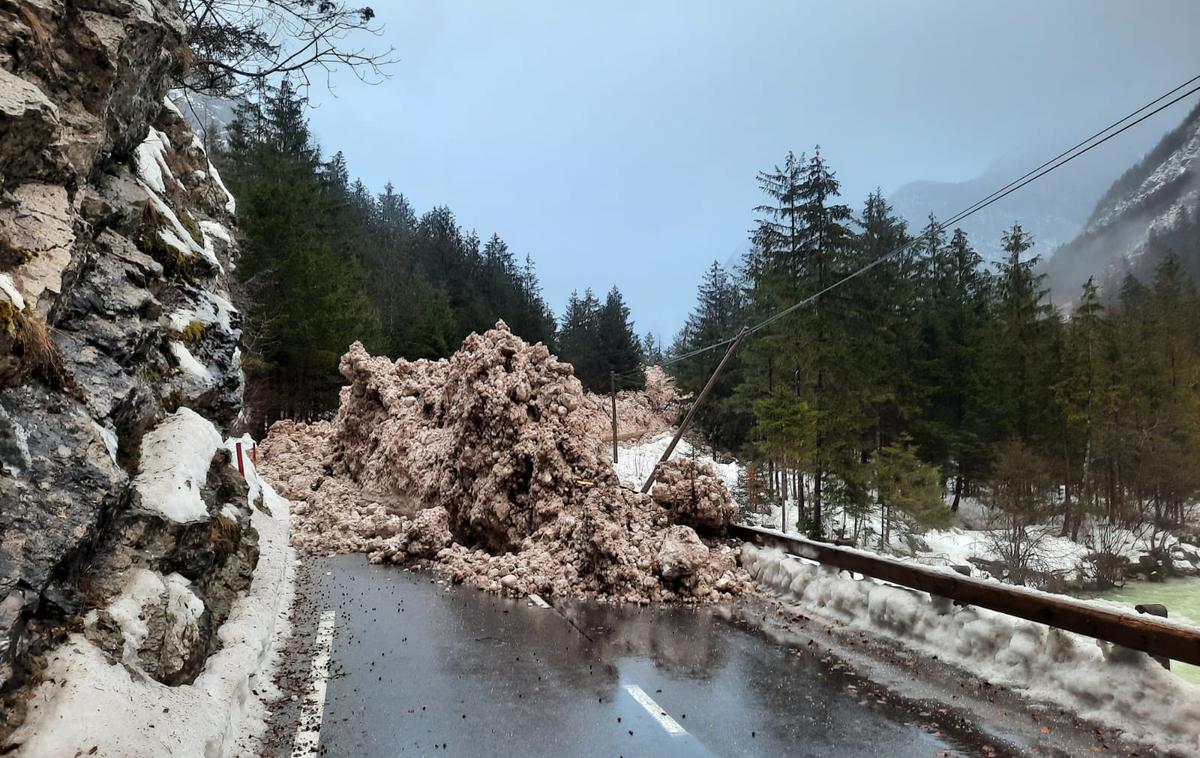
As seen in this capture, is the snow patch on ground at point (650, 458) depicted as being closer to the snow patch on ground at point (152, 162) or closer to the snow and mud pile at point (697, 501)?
the snow and mud pile at point (697, 501)

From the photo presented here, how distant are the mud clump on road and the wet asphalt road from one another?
121 centimetres

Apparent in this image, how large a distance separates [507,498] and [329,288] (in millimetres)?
21479

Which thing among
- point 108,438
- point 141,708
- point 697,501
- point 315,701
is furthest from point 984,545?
point 108,438

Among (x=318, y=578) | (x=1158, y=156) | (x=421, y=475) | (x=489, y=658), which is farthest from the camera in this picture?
(x=1158, y=156)

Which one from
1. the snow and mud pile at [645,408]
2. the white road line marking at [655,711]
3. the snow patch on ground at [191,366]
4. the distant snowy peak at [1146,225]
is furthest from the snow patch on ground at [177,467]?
the distant snowy peak at [1146,225]

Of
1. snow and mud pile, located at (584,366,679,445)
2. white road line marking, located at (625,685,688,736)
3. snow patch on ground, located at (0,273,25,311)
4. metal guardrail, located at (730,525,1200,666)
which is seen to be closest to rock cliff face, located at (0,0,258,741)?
snow patch on ground, located at (0,273,25,311)

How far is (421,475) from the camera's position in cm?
1591

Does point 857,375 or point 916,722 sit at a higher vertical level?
point 857,375

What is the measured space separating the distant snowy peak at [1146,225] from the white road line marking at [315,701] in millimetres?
37206

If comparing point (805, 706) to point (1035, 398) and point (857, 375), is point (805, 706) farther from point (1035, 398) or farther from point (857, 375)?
point (1035, 398)

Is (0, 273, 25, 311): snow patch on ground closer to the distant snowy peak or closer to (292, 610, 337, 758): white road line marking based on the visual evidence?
(292, 610, 337, 758): white road line marking

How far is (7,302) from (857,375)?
79.2 feet

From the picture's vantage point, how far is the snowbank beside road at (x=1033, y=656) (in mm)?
4633

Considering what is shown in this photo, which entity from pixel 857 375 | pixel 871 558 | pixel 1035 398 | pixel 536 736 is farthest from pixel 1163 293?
pixel 536 736
